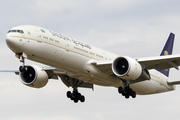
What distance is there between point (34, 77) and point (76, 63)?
571cm

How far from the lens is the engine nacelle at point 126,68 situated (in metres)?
30.2

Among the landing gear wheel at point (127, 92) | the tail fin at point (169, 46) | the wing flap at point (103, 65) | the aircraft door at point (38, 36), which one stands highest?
the tail fin at point (169, 46)

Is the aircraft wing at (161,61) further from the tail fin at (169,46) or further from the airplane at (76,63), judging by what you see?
the tail fin at (169,46)

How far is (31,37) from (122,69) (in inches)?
322

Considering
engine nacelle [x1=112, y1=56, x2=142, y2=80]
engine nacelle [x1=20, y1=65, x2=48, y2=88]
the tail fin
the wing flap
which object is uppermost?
the tail fin

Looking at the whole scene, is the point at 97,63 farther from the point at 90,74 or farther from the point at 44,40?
the point at 44,40

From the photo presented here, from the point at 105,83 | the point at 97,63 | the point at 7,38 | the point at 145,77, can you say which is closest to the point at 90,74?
the point at 97,63

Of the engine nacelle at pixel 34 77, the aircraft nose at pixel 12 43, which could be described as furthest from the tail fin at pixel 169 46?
the aircraft nose at pixel 12 43

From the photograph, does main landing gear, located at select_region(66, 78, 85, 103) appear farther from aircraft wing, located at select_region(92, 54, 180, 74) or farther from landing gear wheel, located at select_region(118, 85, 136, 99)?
aircraft wing, located at select_region(92, 54, 180, 74)

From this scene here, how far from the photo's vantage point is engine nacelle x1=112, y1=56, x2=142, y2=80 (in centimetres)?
3016

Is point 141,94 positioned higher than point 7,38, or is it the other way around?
point 7,38

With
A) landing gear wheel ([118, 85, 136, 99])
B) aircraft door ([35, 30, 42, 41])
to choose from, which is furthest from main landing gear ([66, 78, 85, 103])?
aircraft door ([35, 30, 42, 41])

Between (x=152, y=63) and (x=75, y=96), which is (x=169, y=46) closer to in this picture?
(x=152, y=63)

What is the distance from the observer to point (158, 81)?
38.8 metres
